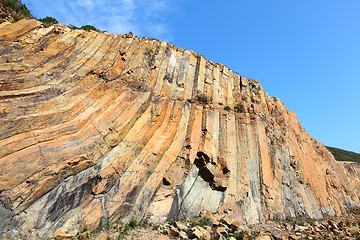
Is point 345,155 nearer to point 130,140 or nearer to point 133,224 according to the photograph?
point 130,140

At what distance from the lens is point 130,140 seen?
511 inches

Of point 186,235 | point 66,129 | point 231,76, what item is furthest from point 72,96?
point 231,76

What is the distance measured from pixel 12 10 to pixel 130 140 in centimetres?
1450

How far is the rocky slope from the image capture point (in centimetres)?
979

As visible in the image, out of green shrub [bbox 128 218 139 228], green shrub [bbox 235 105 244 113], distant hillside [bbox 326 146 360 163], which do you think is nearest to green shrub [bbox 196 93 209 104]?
green shrub [bbox 235 105 244 113]

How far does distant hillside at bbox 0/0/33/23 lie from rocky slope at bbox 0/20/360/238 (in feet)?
11.4

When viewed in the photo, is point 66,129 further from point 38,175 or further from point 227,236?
point 227,236

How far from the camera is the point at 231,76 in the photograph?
2203 centimetres

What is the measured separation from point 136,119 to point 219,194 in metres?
6.92

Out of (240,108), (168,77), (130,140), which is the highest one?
(168,77)

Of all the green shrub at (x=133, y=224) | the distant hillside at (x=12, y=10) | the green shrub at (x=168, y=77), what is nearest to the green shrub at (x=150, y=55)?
the green shrub at (x=168, y=77)

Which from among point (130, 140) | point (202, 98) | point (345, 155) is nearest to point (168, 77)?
point (202, 98)

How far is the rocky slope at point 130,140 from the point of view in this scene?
979 cm

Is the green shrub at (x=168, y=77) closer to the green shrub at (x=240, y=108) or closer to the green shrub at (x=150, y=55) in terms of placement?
the green shrub at (x=150, y=55)
